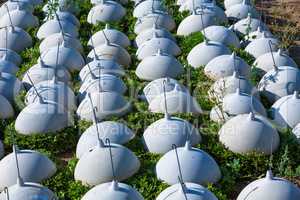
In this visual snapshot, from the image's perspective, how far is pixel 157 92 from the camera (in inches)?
369

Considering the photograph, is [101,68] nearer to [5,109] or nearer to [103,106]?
[103,106]

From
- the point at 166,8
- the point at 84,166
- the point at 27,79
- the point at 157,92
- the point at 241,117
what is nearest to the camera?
the point at 84,166

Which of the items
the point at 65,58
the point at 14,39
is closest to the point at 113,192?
the point at 65,58

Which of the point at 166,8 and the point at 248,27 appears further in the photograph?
the point at 166,8

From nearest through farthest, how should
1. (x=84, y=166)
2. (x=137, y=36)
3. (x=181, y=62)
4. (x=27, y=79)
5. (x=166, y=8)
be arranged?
(x=84, y=166) → (x=27, y=79) → (x=181, y=62) → (x=137, y=36) → (x=166, y=8)

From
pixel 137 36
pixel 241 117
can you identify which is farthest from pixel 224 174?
pixel 137 36

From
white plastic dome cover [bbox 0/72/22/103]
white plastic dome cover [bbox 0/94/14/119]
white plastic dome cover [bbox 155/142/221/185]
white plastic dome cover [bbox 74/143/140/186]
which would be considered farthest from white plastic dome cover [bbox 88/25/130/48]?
white plastic dome cover [bbox 155/142/221/185]

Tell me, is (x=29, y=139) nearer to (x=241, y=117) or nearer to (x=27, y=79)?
(x=27, y=79)

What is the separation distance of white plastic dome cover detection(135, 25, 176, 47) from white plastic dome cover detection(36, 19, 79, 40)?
3.88ft

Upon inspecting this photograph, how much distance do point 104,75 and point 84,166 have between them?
2.37 m

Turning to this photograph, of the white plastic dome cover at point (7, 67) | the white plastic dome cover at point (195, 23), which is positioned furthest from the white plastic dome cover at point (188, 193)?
the white plastic dome cover at point (195, 23)

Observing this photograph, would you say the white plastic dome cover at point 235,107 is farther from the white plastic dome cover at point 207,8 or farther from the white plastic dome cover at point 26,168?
the white plastic dome cover at point 207,8

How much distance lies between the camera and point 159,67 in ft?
33.2

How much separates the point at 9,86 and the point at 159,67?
7.36 feet
